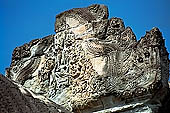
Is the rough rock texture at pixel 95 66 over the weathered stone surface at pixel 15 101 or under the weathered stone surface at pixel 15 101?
over

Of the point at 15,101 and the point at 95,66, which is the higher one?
the point at 95,66

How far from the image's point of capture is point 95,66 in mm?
3473

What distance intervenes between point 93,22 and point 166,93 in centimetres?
138

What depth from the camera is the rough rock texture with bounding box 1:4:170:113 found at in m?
3.04

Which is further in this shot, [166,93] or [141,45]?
[141,45]

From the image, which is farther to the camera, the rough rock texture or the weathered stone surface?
the rough rock texture

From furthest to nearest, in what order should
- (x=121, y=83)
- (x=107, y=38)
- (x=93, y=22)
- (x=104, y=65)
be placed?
(x=93, y=22), (x=107, y=38), (x=104, y=65), (x=121, y=83)

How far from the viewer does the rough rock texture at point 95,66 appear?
3043 mm

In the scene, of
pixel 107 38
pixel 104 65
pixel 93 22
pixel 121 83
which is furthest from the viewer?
pixel 93 22

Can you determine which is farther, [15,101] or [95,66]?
[95,66]

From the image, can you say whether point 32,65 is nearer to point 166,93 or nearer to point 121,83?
point 121,83

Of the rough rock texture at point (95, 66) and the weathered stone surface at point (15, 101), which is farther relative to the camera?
the rough rock texture at point (95, 66)

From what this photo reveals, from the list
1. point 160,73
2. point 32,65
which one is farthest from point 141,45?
point 32,65

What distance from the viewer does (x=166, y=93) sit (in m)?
3.08
